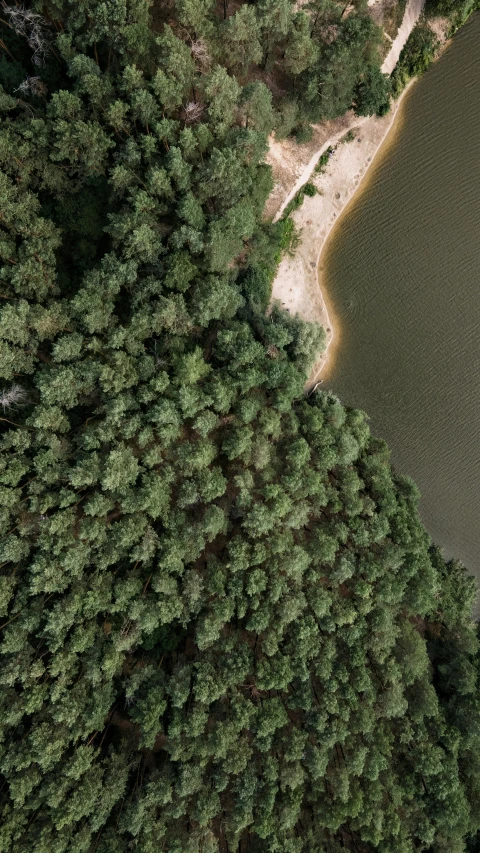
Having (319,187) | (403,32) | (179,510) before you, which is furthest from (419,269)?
(179,510)

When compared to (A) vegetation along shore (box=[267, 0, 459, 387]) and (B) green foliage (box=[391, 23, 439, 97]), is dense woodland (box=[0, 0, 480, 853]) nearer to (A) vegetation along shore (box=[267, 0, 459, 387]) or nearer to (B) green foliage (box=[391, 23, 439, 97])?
(A) vegetation along shore (box=[267, 0, 459, 387])

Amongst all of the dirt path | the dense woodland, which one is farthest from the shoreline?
the dense woodland

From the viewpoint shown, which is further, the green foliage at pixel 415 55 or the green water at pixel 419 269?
the green water at pixel 419 269

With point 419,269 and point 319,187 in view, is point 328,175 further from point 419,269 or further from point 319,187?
point 419,269

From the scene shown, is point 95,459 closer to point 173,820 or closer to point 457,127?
point 173,820

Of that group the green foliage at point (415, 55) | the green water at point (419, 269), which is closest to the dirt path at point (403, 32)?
the green foliage at point (415, 55)

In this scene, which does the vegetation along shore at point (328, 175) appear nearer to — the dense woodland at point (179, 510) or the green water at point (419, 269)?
the green water at point (419, 269)

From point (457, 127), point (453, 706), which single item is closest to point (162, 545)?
point (453, 706)
